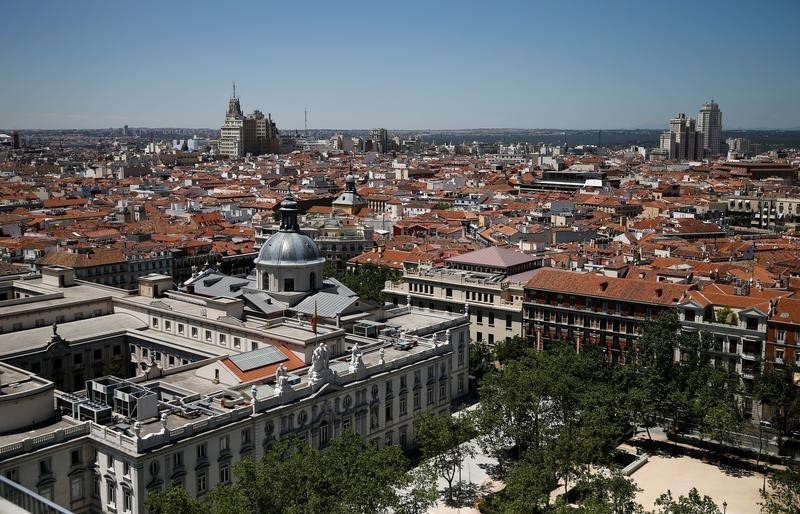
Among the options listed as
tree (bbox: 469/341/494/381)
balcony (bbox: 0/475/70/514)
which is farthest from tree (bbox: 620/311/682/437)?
balcony (bbox: 0/475/70/514)

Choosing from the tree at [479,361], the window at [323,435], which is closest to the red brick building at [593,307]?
the tree at [479,361]

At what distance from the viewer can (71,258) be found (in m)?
90.1

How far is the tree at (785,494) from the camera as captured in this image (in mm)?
41250

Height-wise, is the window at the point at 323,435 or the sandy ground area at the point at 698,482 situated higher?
the window at the point at 323,435

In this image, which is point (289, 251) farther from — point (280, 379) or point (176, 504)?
point (176, 504)

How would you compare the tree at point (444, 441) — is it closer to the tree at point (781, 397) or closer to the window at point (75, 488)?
the window at point (75, 488)

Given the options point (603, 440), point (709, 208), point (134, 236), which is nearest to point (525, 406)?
point (603, 440)

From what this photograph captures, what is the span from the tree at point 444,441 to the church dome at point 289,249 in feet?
59.4

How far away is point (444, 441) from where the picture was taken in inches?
1900

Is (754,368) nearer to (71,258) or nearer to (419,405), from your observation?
(419,405)

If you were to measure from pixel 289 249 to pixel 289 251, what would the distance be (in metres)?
0.19

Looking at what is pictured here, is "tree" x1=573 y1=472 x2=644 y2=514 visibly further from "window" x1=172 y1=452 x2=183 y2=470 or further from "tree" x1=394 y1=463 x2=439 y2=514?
"window" x1=172 y1=452 x2=183 y2=470

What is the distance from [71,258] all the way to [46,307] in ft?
97.8

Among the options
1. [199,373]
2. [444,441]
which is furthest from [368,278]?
[444,441]
